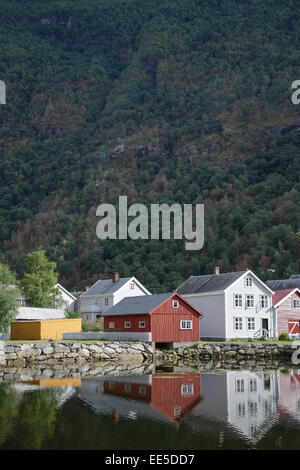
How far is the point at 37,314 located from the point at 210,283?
756 inches

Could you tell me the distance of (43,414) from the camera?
2644cm

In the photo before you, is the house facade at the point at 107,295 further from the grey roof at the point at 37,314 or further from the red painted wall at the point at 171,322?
the red painted wall at the point at 171,322

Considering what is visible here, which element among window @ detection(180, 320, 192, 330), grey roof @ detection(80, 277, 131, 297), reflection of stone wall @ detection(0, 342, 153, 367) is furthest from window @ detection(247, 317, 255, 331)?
grey roof @ detection(80, 277, 131, 297)

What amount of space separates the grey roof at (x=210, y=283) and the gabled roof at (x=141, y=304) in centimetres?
576

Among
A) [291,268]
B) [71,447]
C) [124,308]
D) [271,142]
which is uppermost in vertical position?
[271,142]

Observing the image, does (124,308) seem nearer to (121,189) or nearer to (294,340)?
(294,340)

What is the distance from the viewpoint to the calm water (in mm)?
21688

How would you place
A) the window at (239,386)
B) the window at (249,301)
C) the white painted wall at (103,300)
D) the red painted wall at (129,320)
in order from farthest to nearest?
the white painted wall at (103,300) < the window at (249,301) < the red painted wall at (129,320) < the window at (239,386)

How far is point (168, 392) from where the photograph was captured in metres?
32.9

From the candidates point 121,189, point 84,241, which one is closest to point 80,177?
point 121,189

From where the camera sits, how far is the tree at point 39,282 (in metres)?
68.8

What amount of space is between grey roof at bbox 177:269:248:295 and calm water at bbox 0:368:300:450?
22.1m

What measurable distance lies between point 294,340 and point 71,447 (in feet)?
144

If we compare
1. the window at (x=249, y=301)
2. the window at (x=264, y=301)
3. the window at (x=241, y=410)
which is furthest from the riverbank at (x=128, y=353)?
the window at (x=241, y=410)
